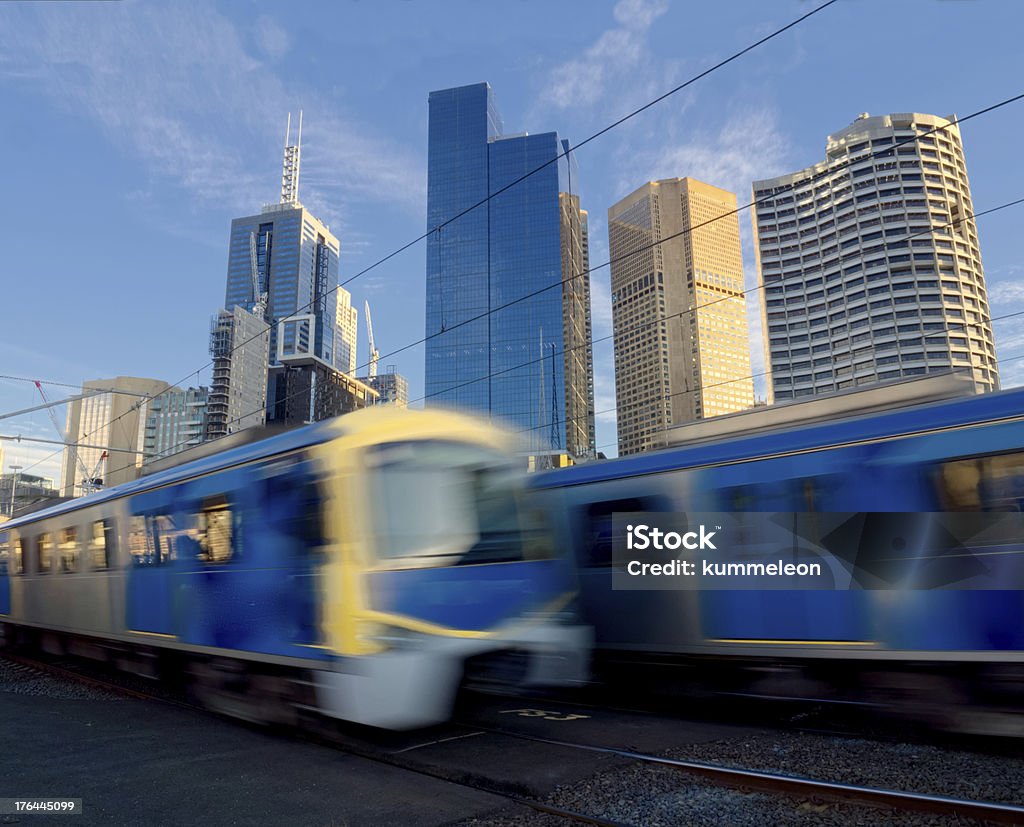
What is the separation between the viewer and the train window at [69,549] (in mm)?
10578

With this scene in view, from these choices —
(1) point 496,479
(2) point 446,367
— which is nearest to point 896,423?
(1) point 496,479

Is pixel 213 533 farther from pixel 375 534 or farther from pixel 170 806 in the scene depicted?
pixel 170 806

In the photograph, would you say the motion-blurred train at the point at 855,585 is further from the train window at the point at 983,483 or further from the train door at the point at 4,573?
the train door at the point at 4,573

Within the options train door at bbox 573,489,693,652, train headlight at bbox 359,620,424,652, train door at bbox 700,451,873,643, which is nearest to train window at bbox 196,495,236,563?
train headlight at bbox 359,620,424,652

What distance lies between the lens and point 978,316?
10281cm

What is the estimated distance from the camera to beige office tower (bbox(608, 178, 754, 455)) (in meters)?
151

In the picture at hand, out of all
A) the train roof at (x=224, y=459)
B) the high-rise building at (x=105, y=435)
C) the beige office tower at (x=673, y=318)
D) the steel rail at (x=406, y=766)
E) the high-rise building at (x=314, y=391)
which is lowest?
the steel rail at (x=406, y=766)

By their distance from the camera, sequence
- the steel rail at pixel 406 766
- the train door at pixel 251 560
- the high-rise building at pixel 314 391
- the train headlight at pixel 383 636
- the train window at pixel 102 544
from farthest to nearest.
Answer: the high-rise building at pixel 314 391 → the train window at pixel 102 544 → the train door at pixel 251 560 → the train headlight at pixel 383 636 → the steel rail at pixel 406 766

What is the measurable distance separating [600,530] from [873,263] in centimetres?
11317

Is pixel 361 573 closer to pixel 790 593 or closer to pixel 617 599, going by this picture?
pixel 617 599

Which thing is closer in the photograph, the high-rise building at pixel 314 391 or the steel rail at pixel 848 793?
the steel rail at pixel 848 793

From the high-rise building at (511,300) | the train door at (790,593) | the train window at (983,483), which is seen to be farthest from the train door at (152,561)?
the high-rise building at (511,300)

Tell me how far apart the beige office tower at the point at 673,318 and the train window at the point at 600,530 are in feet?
420

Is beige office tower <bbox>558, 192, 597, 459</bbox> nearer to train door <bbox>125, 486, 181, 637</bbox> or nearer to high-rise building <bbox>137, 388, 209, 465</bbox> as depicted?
high-rise building <bbox>137, 388, 209, 465</bbox>
